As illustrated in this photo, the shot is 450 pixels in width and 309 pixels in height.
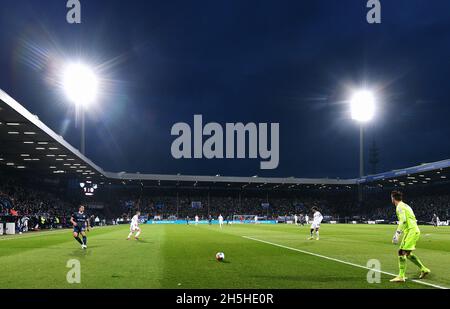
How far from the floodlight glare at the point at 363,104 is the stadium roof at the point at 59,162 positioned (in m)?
16.1

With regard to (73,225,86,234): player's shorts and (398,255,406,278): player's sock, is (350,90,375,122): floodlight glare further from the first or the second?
(398,255,406,278): player's sock

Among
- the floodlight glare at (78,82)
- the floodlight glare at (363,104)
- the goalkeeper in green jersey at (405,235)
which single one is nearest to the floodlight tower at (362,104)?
the floodlight glare at (363,104)

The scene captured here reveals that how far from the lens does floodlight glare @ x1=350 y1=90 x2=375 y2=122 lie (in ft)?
210

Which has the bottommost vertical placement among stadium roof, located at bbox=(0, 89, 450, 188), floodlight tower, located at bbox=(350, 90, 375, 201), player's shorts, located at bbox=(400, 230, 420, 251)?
player's shorts, located at bbox=(400, 230, 420, 251)

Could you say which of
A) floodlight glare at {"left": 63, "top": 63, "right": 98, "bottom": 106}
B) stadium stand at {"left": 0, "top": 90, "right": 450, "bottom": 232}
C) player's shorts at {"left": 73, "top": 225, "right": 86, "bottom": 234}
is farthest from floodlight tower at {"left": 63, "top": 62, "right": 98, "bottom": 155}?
player's shorts at {"left": 73, "top": 225, "right": 86, "bottom": 234}

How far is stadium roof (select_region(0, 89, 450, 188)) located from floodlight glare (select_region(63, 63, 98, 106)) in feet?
23.7

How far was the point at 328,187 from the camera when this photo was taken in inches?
4166

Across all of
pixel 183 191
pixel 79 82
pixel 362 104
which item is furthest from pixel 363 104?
pixel 183 191

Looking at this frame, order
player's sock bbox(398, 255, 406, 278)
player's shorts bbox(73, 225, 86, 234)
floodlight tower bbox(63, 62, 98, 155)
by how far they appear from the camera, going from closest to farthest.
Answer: player's sock bbox(398, 255, 406, 278), player's shorts bbox(73, 225, 86, 234), floodlight tower bbox(63, 62, 98, 155)

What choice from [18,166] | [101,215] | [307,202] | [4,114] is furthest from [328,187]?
[4,114]

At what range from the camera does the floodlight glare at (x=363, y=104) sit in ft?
Result: 210

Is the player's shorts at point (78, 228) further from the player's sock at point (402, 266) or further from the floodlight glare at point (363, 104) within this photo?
the floodlight glare at point (363, 104)
